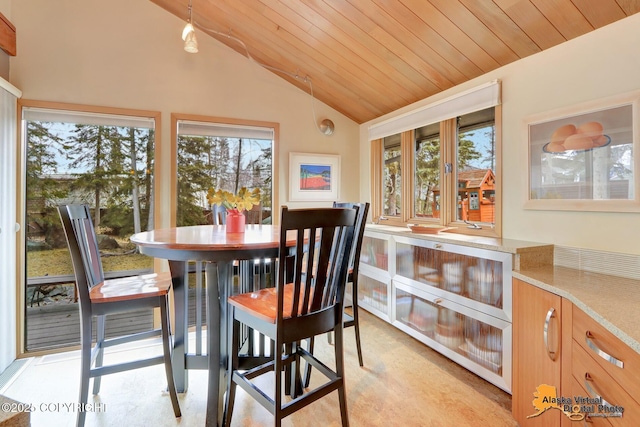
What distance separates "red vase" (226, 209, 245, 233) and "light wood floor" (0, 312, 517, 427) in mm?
1055

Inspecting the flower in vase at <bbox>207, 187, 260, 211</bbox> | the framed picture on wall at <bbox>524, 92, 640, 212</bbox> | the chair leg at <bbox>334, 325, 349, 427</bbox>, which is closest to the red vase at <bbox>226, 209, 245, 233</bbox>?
the flower in vase at <bbox>207, 187, 260, 211</bbox>

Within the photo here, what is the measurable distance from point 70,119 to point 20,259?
124 cm

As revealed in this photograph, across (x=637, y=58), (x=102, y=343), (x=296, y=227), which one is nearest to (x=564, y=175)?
(x=637, y=58)

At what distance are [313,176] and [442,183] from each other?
144 centimetres

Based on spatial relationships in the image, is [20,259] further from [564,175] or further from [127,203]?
[564,175]

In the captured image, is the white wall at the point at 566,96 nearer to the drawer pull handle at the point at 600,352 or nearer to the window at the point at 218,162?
the drawer pull handle at the point at 600,352

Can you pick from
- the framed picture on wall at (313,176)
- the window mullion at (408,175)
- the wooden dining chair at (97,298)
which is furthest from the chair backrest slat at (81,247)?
the window mullion at (408,175)

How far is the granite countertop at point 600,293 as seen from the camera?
3.16ft

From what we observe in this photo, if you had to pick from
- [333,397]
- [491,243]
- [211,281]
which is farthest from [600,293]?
[211,281]

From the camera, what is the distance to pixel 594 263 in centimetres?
173

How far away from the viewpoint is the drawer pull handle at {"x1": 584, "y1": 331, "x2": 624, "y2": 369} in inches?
37.9

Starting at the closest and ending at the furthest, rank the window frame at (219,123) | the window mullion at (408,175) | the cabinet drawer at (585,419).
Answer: the cabinet drawer at (585,419), the window frame at (219,123), the window mullion at (408,175)

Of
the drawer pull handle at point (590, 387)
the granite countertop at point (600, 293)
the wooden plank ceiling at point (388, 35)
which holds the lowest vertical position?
the drawer pull handle at point (590, 387)

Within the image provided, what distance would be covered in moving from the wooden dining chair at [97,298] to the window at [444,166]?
2.33 metres
